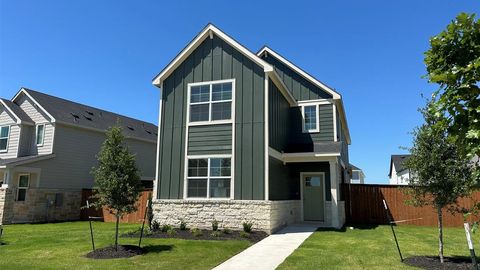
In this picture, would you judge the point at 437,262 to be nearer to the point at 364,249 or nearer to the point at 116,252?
the point at 364,249

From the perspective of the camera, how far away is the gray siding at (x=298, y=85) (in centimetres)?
1700

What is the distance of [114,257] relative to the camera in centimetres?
867

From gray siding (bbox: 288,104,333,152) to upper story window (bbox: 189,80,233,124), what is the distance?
4.20 m

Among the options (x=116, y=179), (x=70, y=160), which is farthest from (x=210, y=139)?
(x=70, y=160)

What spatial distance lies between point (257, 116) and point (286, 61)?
19.3ft

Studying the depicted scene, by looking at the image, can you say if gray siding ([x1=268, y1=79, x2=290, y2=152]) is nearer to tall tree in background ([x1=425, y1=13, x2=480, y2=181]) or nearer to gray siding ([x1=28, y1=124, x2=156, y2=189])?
gray siding ([x1=28, y1=124, x2=156, y2=189])

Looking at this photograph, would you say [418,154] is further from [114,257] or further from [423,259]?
[114,257]

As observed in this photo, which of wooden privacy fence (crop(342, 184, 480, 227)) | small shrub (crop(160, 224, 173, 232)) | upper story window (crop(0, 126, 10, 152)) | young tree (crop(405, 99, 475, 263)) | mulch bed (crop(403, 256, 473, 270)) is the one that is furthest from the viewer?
upper story window (crop(0, 126, 10, 152))

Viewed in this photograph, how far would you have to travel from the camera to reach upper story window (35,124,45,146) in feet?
66.4

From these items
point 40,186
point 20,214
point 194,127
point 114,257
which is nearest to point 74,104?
point 40,186

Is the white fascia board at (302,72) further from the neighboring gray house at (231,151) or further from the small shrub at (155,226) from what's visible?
the small shrub at (155,226)

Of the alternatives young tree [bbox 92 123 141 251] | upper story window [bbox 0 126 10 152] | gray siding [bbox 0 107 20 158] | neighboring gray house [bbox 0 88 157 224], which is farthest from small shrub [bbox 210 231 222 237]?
upper story window [bbox 0 126 10 152]

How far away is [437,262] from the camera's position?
7840 millimetres

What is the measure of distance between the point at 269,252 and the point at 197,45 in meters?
9.15
